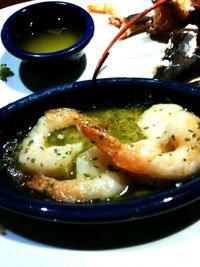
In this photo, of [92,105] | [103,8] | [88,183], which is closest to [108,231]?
[88,183]

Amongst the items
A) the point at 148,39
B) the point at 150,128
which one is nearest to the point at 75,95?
the point at 150,128

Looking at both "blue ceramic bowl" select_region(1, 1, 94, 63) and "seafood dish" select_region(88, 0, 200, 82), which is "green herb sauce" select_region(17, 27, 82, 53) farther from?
"seafood dish" select_region(88, 0, 200, 82)

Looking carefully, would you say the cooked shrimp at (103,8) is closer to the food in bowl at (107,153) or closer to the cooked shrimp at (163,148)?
the food in bowl at (107,153)

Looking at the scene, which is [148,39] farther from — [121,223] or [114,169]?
[121,223]

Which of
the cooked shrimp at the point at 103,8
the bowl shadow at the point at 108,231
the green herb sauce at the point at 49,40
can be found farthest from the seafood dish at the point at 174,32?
the bowl shadow at the point at 108,231

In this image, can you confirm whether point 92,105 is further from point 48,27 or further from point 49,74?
point 48,27

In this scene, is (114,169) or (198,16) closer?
(114,169)
